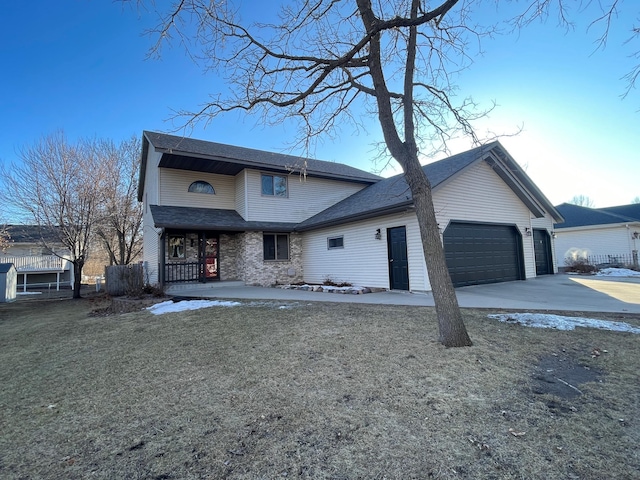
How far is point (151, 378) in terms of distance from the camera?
3.71 meters

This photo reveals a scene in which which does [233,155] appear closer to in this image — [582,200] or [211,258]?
[211,258]

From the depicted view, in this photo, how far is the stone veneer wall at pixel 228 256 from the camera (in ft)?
47.8

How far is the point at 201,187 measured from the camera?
14547 millimetres

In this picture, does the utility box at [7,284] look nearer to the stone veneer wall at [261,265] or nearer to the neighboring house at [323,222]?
the neighboring house at [323,222]

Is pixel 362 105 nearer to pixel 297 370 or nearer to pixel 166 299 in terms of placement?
pixel 297 370

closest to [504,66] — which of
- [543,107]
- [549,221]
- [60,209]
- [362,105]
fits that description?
[543,107]

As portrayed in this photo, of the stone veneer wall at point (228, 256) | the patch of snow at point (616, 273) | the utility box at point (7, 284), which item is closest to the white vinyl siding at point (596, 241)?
the patch of snow at point (616, 273)

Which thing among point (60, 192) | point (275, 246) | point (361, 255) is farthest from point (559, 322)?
point (60, 192)

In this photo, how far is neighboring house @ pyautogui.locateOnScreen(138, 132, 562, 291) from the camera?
34.8 ft

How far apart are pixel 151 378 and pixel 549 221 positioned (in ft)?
54.2

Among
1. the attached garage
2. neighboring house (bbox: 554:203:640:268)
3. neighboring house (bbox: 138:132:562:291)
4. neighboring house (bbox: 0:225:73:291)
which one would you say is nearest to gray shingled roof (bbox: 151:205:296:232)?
neighboring house (bbox: 138:132:562:291)

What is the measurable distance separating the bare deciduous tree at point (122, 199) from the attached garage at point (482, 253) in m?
16.7

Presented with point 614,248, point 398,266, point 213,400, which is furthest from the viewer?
point 614,248

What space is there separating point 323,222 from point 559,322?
8.75m
